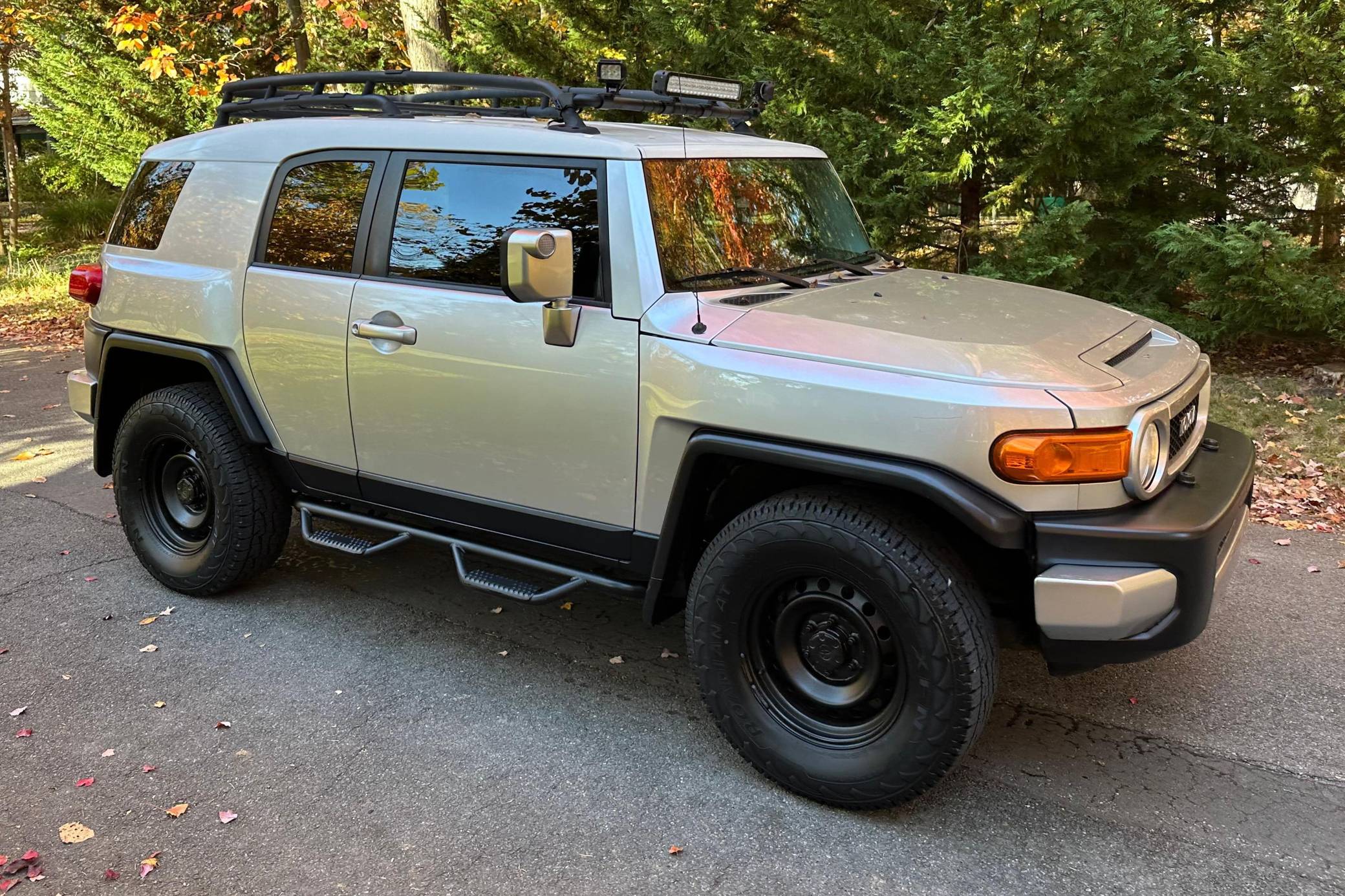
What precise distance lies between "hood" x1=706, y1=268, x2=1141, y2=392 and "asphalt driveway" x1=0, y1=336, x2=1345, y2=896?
1.33 metres

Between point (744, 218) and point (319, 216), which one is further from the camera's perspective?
point (319, 216)

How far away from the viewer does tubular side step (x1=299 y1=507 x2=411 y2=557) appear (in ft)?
13.7

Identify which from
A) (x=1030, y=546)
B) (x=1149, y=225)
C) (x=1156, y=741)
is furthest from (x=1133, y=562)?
(x=1149, y=225)

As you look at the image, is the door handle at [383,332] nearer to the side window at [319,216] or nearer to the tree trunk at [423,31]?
the side window at [319,216]

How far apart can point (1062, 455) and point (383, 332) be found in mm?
2377

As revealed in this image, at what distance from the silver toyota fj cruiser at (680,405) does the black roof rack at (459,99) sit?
31 millimetres

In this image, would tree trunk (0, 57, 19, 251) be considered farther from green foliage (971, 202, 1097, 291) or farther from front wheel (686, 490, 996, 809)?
front wheel (686, 490, 996, 809)

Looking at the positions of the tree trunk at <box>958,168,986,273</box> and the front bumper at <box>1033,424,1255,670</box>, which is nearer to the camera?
the front bumper at <box>1033,424,1255,670</box>

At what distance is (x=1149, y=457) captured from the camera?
2896mm

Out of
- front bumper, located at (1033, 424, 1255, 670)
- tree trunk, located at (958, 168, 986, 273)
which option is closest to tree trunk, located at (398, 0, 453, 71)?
tree trunk, located at (958, 168, 986, 273)

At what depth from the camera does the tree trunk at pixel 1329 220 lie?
24.2ft

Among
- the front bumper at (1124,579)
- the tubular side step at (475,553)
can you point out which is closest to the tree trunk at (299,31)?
the tubular side step at (475,553)

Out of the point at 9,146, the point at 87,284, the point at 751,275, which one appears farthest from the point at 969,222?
the point at 9,146

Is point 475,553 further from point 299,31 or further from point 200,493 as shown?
point 299,31
